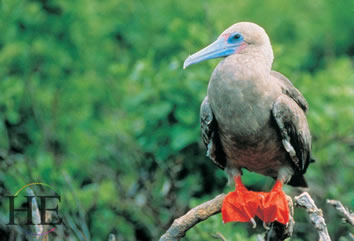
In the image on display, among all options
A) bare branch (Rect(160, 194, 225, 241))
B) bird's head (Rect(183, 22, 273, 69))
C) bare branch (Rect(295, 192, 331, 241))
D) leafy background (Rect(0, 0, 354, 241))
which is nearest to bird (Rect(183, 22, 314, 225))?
bird's head (Rect(183, 22, 273, 69))

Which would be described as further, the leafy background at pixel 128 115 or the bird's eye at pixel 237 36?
the leafy background at pixel 128 115

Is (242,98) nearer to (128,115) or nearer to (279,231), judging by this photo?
(279,231)

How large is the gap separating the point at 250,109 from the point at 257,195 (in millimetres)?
655

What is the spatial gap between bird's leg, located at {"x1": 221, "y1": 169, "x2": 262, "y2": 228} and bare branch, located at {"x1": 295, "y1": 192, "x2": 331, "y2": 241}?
20.8 inches

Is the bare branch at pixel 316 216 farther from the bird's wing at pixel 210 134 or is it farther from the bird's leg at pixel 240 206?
the bird's wing at pixel 210 134

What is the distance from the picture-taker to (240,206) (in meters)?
3.93

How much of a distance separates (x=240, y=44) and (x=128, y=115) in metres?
3.68

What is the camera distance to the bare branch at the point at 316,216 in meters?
3.19

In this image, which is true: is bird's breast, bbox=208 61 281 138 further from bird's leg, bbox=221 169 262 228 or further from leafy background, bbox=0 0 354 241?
leafy background, bbox=0 0 354 241

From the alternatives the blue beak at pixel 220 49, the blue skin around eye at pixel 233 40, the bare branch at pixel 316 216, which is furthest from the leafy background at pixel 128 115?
the blue skin around eye at pixel 233 40

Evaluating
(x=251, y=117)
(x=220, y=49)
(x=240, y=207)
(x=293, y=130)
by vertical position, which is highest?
(x=220, y=49)

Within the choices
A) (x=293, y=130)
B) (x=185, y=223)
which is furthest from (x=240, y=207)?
(x=293, y=130)

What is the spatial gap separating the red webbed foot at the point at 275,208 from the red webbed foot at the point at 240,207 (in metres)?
0.05

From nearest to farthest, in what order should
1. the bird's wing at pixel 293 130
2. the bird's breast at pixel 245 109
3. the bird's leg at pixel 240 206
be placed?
the bird's breast at pixel 245 109, the bird's wing at pixel 293 130, the bird's leg at pixel 240 206
